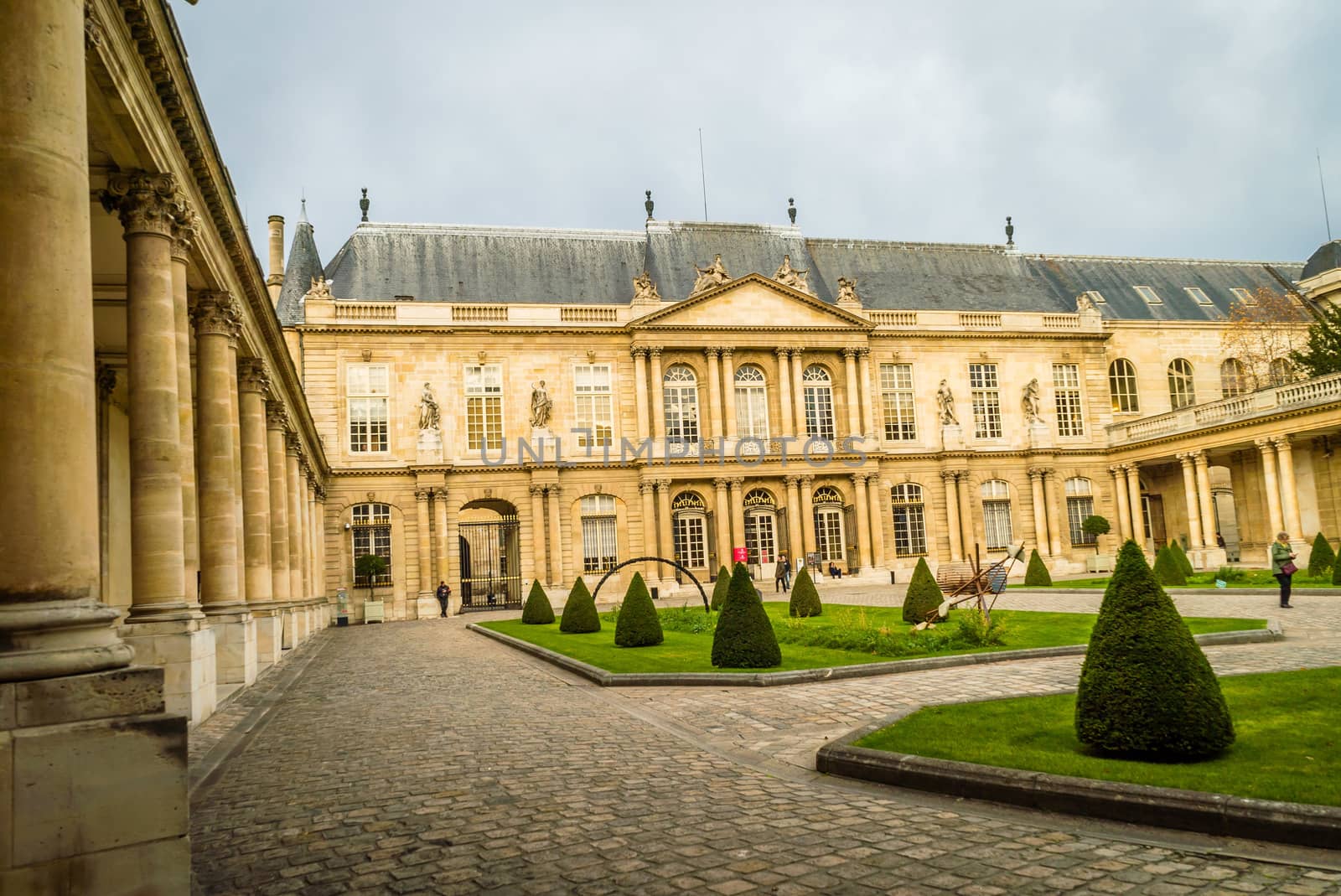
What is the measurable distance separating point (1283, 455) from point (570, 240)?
89.3ft

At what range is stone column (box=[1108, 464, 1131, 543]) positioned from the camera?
136 feet

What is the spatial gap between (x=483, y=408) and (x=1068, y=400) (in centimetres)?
2446

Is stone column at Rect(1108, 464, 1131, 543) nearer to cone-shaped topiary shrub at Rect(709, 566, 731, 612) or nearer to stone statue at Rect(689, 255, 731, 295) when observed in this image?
stone statue at Rect(689, 255, 731, 295)

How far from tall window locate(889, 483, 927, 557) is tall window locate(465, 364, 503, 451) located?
1597cm

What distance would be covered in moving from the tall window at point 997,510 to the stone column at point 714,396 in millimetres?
11730

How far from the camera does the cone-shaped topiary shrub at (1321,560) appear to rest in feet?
80.8

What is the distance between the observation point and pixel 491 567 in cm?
4016

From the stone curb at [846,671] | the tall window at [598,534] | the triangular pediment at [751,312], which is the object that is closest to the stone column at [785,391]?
the triangular pediment at [751,312]

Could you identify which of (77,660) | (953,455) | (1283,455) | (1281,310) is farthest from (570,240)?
(77,660)

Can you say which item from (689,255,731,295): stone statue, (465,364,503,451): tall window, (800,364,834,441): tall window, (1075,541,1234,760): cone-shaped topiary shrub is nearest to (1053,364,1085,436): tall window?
(800,364,834,441): tall window

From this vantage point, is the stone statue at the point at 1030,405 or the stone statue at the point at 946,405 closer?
the stone statue at the point at 946,405

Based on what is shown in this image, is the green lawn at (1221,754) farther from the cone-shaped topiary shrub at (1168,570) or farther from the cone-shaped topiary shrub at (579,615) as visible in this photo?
the cone-shaped topiary shrub at (1168,570)

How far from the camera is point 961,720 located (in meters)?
8.41

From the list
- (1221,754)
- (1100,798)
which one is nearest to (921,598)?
(1221,754)
